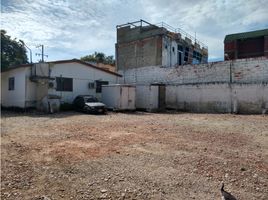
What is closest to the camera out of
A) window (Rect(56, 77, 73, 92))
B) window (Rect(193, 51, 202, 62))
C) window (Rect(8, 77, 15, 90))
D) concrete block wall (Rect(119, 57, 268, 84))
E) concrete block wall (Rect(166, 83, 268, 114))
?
concrete block wall (Rect(166, 83, 268, 114))

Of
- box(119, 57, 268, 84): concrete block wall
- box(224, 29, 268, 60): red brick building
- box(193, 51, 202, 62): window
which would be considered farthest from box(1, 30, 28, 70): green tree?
box(224, 29, 268, 60): red brick building

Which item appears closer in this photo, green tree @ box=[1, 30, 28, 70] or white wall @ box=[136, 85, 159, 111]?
white wall @ box=[136, 85, 159, 111]

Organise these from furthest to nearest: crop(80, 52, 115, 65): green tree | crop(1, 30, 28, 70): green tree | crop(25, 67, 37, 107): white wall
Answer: crop(80, 52, 115, 65): green tree
crop(1, 30, 28, 70): green tree
crop(25, 67, 37, 107): white wall

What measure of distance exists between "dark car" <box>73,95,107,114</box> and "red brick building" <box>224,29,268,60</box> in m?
16.2

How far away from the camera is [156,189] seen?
448 cm

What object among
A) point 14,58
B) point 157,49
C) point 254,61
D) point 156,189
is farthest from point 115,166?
point 14,58

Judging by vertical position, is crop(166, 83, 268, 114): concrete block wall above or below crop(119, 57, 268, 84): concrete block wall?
below

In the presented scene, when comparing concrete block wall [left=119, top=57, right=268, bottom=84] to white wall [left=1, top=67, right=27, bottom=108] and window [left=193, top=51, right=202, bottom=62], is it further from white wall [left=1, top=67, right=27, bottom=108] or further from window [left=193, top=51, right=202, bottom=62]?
white wall [left=1, top=67, right=27, bottom=108]

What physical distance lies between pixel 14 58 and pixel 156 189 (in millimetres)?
25270

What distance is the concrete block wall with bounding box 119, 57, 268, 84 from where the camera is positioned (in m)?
18.7

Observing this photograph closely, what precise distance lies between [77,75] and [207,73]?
1026 cm

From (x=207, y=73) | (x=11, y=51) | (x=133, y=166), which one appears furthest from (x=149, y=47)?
(x=133, y=166)

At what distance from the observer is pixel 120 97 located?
18891 mm

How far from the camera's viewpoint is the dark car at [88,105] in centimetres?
1705
